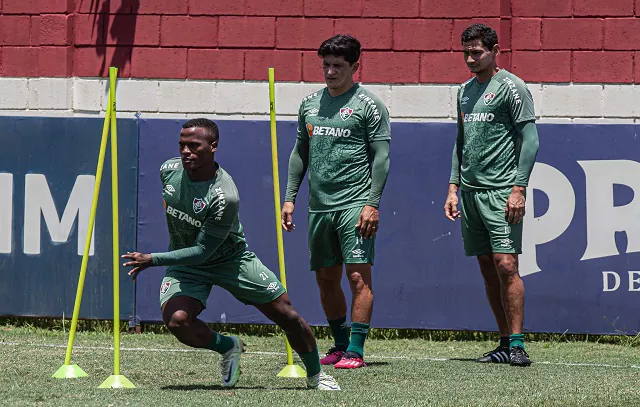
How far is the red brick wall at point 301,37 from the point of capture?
10.5 metres

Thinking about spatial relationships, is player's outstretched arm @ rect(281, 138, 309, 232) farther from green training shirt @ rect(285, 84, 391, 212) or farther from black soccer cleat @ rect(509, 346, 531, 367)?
black soccer cleat @ rect(509, 346, 531, 367)

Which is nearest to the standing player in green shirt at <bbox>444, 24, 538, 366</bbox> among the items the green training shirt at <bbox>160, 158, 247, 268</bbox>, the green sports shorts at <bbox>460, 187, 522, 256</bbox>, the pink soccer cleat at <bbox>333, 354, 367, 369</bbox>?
the green sports shorts at <bbox>460, 187, 522, 256</bbox>

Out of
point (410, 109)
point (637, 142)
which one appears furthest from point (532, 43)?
point (637, 142)

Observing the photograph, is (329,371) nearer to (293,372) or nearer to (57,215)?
(293,372)

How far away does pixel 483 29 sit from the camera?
286 inches

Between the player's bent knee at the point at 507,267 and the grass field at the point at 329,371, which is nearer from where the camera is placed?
the grass field at the point at 329,371

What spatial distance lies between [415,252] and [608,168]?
1561mm

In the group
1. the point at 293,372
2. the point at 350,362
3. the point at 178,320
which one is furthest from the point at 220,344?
the point at 350,362

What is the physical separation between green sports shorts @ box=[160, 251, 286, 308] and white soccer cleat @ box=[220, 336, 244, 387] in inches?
11.1

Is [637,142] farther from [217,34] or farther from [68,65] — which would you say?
[68,65]

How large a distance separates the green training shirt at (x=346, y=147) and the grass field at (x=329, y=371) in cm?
106

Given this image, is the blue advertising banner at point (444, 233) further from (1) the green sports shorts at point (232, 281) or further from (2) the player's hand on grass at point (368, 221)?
(1) the green sports shorts at point (232, 281)

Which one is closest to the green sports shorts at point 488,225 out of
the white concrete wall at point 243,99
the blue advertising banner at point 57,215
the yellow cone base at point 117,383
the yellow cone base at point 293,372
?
the yellow cone base at point 293,372

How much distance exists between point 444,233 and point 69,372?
332 centimetres
